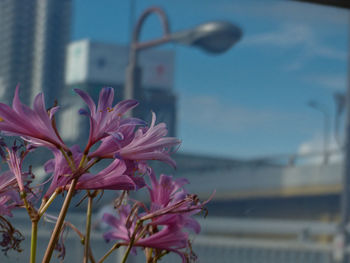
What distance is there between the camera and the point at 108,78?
1.29m

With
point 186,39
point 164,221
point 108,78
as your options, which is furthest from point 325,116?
point 164,221

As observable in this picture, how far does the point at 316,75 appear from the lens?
295cm

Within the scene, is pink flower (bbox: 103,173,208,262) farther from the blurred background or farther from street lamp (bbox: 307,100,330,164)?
street lamp (bbox: 307,100,330,164)

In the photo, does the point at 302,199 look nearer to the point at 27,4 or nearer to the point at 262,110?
the point at 262,110

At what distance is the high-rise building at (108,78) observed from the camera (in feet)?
2.39

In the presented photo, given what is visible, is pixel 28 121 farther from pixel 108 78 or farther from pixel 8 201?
pixel 108 78

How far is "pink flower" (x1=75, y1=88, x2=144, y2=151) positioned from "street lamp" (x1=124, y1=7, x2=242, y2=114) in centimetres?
65

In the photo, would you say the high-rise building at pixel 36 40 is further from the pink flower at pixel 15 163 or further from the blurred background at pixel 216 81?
the pink flower at pixel 15 163

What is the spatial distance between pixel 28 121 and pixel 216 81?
5.42ft

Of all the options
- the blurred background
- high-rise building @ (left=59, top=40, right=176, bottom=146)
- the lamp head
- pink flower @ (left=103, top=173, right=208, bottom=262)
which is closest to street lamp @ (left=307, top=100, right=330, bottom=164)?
the blurred background

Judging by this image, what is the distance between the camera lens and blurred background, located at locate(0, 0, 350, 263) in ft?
2.66

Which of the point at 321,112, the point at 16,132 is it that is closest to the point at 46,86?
the point at 16,132

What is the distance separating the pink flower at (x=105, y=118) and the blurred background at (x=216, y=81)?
0.06m

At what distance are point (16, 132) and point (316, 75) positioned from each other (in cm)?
281
